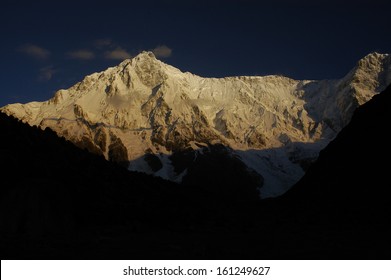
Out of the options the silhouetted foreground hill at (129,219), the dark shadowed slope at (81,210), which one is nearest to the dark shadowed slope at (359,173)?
the silhouetted foreground hill at (129,219)

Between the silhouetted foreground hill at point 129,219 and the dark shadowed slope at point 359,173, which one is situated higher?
the dark shadowed slope at point 359,173

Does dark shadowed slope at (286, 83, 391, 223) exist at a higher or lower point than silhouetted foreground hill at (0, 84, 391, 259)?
higher

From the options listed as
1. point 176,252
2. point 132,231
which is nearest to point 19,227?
point 132,231

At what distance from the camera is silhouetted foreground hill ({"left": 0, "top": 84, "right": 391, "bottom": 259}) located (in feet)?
79.9

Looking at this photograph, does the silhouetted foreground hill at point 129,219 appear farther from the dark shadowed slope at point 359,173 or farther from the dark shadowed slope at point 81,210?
the dark shadowed slope at point 359,173

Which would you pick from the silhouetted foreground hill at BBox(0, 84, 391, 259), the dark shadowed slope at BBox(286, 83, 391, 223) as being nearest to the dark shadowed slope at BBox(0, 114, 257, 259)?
the silhouetted foreground hill at BBox(0, 84, 391, 259)

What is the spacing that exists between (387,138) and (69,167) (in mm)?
40020

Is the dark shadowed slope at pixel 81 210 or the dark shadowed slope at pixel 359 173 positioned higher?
the dark shadowed slope at pixel 359 173

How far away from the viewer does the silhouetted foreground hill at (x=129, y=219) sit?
958 inches

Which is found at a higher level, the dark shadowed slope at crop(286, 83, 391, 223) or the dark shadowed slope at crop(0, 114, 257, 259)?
the dark shadowed slope at crop(286, 83, 391, 223)

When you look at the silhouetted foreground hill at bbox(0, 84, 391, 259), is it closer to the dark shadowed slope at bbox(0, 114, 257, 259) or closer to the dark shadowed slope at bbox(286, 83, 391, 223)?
the dark shadowed slope at bbox(0, 114, 257, 259)

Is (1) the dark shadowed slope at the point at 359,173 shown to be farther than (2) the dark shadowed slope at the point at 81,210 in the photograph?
Yes

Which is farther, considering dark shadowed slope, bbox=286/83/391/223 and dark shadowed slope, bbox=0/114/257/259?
dark shadowed slope, bbox=286/83/391/223

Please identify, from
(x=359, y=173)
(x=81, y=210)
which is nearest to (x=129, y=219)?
(x=81, y=210)
